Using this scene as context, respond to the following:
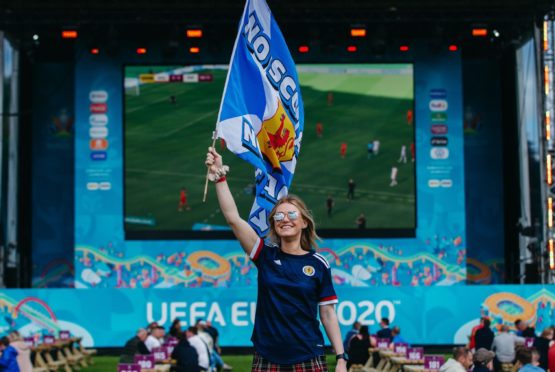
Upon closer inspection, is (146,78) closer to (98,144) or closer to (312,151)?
(98,144)

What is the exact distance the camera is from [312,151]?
32.5m

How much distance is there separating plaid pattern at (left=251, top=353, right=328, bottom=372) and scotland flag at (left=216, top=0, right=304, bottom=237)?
1347 mm

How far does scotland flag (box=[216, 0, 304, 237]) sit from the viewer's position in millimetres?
7285

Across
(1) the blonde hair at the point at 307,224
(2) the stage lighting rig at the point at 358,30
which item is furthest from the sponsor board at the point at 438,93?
(1) the blonde hair at the point at 307,224

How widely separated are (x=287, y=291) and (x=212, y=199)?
86.5 feet

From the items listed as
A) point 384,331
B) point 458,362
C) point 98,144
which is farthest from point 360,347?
point 98,144

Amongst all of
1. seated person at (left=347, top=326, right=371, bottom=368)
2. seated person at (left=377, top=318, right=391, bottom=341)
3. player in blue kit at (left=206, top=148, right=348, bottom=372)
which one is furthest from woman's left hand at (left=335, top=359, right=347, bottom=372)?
seated person at (left=377, top=318, right=391, bottom=341)

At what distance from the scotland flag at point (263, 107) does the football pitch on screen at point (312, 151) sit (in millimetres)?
23845

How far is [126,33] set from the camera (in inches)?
1302

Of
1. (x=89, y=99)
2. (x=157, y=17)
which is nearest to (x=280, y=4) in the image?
(x=157, y=17)

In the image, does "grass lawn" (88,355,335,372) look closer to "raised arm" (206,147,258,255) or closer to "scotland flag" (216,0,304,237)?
"scotland flag" (216,0,304,237)

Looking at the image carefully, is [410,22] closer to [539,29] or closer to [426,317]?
[539,29]

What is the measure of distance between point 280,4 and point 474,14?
483 cm

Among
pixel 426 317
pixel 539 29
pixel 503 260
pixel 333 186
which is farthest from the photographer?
pixel 503 260
